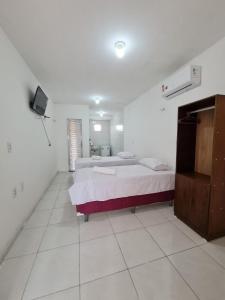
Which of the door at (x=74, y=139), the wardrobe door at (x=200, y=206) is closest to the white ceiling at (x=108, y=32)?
the wardrobe door at (x=200, y=206)

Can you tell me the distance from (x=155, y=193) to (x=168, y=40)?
2.36 metres

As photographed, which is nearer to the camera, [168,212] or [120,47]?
[120,47]

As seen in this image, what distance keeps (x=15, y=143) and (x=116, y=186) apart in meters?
1.59

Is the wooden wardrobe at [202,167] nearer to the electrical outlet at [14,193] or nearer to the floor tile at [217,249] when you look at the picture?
the floor tile at [217,249]

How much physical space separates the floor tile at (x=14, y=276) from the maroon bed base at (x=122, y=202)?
88 centimetres

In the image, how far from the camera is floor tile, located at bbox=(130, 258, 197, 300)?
1.19 meters

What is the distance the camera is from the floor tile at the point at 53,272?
125 cm

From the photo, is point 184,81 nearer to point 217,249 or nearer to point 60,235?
point 217,249

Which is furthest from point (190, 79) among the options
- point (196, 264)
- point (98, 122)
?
point (98, 122)

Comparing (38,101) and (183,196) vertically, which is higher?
(38,101)

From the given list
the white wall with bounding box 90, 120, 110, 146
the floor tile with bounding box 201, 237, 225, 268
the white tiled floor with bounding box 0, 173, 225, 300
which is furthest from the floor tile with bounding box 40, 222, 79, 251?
the white wall with bounding box 90, 120, 110, 146

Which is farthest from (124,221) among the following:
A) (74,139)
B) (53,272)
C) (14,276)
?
(74,139)

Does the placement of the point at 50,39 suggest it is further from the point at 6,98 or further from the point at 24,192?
the point at 24,192

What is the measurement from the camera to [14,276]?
1.37 metres
